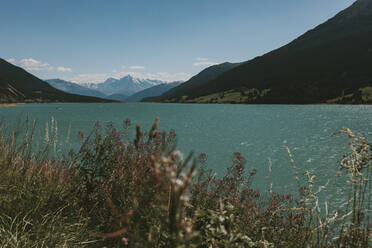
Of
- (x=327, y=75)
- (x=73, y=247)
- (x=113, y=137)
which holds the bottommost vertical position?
(x=73, y=247)

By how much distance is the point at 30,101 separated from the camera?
635 ft

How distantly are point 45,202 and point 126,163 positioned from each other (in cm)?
151

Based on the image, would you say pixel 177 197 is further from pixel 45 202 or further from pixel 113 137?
pixel 113 137

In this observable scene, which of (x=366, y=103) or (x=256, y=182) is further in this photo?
(x=366, y=103)

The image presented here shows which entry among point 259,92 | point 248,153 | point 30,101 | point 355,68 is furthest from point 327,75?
point 30,101

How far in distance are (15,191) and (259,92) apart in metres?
199

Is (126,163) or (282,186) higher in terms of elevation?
(126,163)

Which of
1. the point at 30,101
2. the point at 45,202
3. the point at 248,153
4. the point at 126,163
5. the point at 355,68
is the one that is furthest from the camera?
the point at 30,101

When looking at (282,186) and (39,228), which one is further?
(282,186)

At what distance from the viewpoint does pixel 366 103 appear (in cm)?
12912

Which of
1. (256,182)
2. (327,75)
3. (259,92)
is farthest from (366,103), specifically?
(256,182)

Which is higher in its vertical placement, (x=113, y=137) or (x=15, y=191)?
(x=113, y=137)

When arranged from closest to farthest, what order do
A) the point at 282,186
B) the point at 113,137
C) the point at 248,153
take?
the point at 113,137
the point at 282,186
the point at 248,153

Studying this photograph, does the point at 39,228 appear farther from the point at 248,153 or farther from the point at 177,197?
the point at 248,153
